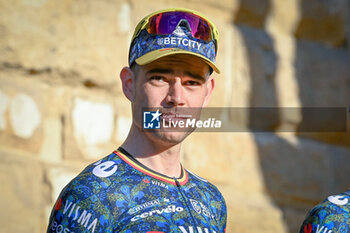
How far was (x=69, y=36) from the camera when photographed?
339cm

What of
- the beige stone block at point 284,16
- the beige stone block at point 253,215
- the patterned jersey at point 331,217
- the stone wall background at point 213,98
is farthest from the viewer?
the beige stone block at point 284,16

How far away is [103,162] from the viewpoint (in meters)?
Answer: 2.16

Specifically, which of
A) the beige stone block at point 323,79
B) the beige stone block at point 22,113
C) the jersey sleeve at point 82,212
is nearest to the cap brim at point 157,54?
the jersey sleeve at point 82,212

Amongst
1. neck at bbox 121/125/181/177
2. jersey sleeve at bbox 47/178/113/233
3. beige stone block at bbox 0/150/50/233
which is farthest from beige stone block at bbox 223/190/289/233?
jersey sleeve at bbox 47/178/113/233

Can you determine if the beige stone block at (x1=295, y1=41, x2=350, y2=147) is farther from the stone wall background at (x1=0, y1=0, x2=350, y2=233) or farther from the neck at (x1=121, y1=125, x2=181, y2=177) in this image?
the neck at (x1=121, y1=125, x2=181, y2=177)

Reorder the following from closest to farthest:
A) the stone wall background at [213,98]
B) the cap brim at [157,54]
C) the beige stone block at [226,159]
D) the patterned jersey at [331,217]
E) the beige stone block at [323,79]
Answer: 1. the cap brim at [157,54]
2. the patterned jersey at [331,217]
3. the stone wall background at [213,98]
4. the beige stone block at [226,159]
5. the beige stone block at [323,79]

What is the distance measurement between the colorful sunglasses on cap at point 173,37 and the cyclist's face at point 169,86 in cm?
4

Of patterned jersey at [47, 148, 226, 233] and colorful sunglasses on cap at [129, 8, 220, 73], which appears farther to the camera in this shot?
colorful sunglasses on cap at [129, 8, 220, 73]

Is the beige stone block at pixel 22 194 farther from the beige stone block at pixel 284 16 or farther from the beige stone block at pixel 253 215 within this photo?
the beige stone block at pixel 284 16

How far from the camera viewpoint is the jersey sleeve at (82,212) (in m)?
1.94

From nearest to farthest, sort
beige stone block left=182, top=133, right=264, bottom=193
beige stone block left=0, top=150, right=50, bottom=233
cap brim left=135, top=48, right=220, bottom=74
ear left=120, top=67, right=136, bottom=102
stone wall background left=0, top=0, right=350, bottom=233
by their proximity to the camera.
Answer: cap brim left=135, top=48, right=220, bottom=74, ear left=120, top=67, right=136, bottom=102, beige stone block left=0, top=150, right=50, bottom=233, stone wall background left=0, top=0, right=350, bottom=233, beige stone block left=182, top=133, right=264, bottom=193

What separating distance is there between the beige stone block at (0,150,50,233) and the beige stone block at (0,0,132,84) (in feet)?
1.71

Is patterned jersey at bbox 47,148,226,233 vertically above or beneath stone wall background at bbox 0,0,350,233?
beneath

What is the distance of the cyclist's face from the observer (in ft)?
7.07
